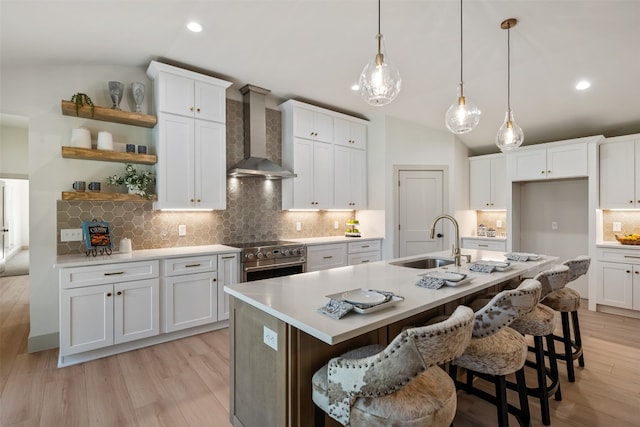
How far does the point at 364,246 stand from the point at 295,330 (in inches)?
144

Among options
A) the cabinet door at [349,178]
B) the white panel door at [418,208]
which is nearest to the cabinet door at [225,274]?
the cabinet door at [349,178]

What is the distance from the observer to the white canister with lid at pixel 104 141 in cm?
320

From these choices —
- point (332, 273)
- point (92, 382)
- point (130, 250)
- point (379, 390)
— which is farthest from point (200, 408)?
point (130, 250)

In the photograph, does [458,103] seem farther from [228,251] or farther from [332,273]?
[228,251]

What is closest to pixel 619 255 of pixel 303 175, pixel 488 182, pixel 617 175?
pixel 617 175

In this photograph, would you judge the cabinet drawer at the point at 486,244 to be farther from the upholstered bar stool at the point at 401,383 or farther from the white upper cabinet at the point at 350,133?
the upholstered bar stool at the point at 401,383

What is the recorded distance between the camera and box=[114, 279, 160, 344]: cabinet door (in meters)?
2.91

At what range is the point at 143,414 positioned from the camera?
2102 mm

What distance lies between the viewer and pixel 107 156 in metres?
3.15

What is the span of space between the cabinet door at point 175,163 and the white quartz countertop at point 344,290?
200 cm

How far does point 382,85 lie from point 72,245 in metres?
3.31

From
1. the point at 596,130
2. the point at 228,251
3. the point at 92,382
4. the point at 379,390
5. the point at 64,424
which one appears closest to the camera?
the point at 379,390

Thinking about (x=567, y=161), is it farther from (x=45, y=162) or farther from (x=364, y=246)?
(x=45, y=162)

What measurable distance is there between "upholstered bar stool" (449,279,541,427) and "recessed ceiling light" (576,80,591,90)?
3.25 metres
